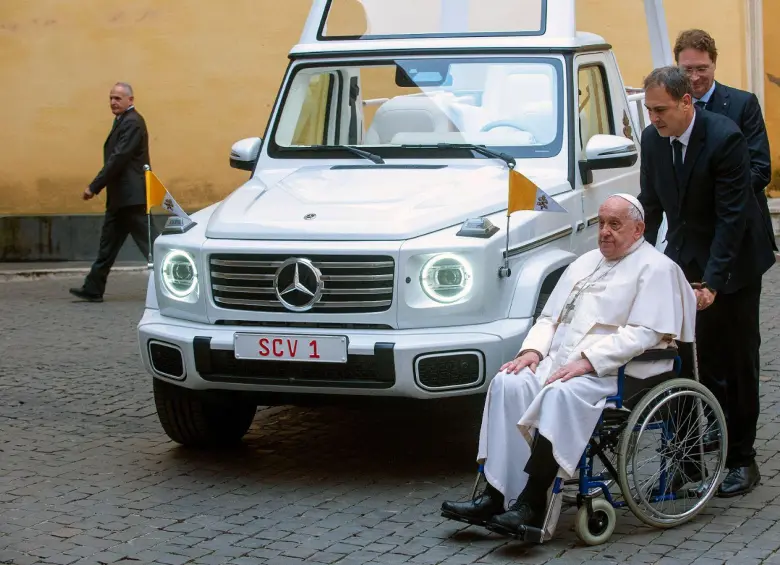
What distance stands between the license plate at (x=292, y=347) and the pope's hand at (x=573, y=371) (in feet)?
3.40

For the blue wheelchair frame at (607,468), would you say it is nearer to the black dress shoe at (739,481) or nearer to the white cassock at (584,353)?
the white cassock at (584,353)

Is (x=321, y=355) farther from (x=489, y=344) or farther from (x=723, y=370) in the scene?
(x=723, y=370)

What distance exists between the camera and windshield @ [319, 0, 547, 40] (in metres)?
7.87

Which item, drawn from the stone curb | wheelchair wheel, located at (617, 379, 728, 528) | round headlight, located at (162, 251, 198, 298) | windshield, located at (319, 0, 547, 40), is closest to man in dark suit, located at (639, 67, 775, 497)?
wheelchair wheel, located at (617, 379, 728, 528)

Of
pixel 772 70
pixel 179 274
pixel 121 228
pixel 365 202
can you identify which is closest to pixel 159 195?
pixel 179 274

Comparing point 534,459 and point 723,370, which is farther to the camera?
point 723,370

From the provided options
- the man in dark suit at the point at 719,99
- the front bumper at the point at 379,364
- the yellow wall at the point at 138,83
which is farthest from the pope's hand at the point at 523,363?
the yellow wall at the point at 138,83

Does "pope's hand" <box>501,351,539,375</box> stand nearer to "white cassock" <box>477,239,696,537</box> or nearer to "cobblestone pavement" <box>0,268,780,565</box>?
"white cassock" <box>477,239,696,537</box>

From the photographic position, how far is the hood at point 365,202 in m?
6.49

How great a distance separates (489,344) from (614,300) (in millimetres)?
669

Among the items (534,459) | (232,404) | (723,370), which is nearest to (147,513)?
(232,404)

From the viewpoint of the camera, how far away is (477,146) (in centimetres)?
745

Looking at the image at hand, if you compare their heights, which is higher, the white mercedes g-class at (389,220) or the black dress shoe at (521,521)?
the white mercedes g-class at (389,220)

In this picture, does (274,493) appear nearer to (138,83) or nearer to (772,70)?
(138,83)
